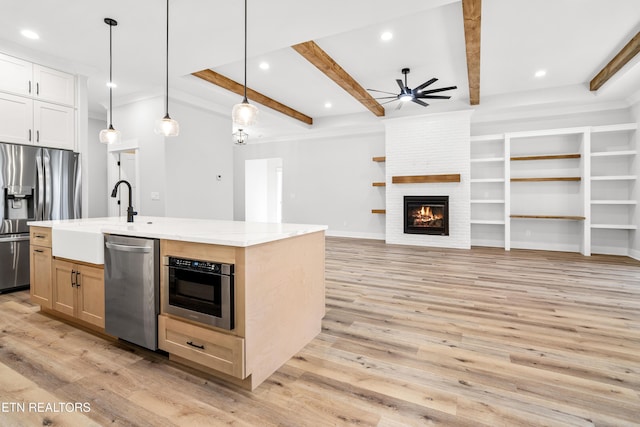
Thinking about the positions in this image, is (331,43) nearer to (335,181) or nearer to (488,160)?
(488,160)

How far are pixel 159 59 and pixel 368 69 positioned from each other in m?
3.10

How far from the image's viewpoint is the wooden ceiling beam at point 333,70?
4.16 metres

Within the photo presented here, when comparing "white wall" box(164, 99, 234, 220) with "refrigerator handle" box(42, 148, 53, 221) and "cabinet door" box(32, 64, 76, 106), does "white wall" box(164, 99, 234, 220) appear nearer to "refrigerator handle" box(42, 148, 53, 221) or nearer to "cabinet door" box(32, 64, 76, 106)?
"cabinet door" box(32, 64, 76, 106)

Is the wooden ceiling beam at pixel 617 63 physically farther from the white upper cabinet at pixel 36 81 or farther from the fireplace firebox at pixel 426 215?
the white upper cabinet at pixel 36 81

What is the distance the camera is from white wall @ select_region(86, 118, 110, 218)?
6.88 metres

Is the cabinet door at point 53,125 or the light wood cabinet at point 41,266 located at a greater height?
the cabinet door at point 53,125

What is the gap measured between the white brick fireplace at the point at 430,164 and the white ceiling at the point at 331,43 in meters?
0.90

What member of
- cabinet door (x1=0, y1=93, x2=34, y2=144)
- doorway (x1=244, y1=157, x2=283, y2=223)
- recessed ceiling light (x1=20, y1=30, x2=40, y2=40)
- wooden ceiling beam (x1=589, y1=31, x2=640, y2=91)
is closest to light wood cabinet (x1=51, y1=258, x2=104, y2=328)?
cabinet door (x1=0, y1=93, x2=34, y2=144)

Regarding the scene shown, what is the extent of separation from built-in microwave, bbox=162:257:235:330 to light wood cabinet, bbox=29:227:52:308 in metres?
1.58

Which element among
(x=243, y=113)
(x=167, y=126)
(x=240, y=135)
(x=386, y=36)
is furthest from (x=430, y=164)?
(x=167, y=126)

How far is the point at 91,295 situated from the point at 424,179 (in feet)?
20.3

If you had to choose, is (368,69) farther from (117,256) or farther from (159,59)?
(117,256)

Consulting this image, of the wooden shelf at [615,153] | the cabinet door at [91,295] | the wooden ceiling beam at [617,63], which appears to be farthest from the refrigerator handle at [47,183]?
the wooden shelf at [615,153]

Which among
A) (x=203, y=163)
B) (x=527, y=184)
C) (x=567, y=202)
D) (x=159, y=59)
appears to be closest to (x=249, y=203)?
(x=203, y=163)
